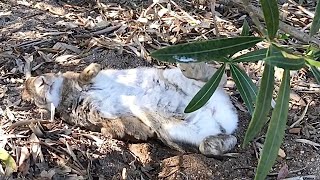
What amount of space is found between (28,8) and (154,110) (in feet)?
6.07

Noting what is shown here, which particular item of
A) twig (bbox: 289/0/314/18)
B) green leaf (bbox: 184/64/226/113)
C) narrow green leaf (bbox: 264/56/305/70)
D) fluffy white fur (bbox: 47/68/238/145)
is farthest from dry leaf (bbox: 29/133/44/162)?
twig (bbox: 289/0/314/18)

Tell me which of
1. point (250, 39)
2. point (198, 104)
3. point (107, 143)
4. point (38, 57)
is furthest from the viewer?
point (38, 57)

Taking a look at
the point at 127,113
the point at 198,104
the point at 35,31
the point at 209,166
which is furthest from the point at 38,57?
the point at 198,104

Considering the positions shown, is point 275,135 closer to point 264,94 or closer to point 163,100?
point 264,94

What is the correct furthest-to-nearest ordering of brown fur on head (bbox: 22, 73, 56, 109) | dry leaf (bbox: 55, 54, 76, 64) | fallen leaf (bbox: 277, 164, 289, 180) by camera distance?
1. dry leaf (bbox: 55, 54, 76, 64)
2. brown fur on head (bbox: 22, 73, 56, 109)
3. fallen leaf (bbox: 277, 164, 289, 180)

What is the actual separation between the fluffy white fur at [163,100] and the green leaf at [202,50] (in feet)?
6.00

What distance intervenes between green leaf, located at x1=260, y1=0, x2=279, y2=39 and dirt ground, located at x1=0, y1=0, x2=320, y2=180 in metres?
1.61

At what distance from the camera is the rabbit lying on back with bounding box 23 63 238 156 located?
3.88 meters

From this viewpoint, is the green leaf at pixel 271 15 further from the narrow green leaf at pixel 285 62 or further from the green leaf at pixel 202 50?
the narrow green leaf at pixel 285 62

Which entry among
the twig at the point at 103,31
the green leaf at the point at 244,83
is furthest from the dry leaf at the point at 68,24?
the green leaf at the point at 244,83

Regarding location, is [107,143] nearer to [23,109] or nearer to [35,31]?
[23,109]

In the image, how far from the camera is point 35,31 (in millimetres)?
4938

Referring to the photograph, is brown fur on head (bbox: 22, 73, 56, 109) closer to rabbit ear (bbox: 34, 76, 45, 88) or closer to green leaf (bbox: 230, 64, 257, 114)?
rabbit ear (bbox: 34, 76, 45, 88)

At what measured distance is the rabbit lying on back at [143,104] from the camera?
12.7 feet
